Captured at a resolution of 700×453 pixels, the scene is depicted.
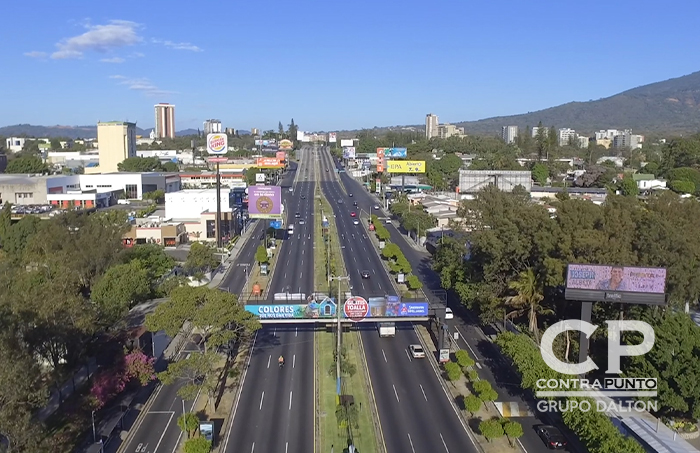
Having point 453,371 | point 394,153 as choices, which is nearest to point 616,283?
point 453,371

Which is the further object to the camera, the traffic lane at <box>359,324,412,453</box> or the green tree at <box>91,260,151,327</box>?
the green tree at <box>91,260,151,327</box>

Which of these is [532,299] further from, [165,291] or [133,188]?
[133,188]

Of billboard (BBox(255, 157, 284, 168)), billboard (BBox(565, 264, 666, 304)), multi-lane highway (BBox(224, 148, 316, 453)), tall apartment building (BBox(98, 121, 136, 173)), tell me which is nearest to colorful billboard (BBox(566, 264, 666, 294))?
billboard (BBox(565, 264, 666, 304))

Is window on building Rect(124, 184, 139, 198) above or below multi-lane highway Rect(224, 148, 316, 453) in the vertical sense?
above

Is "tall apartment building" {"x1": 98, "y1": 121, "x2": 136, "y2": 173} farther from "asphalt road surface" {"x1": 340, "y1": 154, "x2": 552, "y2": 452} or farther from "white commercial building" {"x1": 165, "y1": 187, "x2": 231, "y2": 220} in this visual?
"asphalt road surface" {"x1": 340, "y1": 154, "x2": 552, "y2": 452}

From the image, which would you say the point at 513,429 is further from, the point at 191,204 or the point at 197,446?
the point at 191,204

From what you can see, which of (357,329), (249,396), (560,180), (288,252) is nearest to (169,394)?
(249,396)
